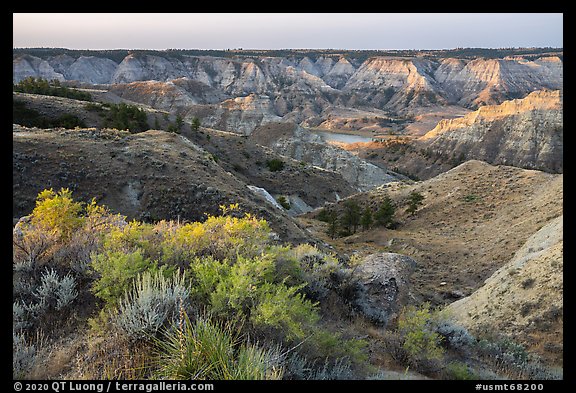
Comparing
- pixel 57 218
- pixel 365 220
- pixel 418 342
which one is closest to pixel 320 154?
pixel 365 220

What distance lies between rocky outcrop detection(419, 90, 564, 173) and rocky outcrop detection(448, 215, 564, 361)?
69.4 meters

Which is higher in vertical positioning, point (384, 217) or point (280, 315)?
point (280, 315)

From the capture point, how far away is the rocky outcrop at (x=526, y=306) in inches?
341

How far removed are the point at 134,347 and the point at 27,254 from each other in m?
3.24

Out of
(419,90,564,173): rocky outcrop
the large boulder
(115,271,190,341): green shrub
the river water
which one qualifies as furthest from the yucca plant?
the river water

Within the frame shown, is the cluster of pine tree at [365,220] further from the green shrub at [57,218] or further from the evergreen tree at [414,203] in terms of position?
the green shrub at [57,218]

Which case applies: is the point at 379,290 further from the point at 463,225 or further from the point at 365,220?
the point at 365,220

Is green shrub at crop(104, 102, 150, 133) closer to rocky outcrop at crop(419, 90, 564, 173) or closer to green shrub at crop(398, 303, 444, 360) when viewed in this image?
green shrub at crop(398, 303, 444, 360)

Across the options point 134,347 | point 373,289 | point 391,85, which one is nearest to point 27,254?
point 134,347

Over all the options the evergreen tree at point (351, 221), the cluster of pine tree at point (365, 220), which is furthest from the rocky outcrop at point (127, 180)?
the evergreen tree at point (351, 221)

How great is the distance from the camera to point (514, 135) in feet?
254

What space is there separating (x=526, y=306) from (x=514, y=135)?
80688mm

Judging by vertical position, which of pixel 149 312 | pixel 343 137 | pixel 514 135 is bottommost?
pixel 343 137
